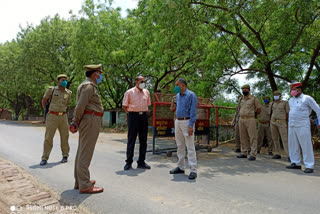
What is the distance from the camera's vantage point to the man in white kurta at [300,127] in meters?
6.34

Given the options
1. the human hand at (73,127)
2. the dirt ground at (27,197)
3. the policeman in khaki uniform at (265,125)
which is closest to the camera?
the dirt ground at (27,197)

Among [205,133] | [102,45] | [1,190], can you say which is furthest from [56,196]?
[102,45]

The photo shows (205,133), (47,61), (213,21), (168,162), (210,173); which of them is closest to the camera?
(210,173)

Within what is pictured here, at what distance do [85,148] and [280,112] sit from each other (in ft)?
19.8

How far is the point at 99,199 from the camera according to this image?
4.01m

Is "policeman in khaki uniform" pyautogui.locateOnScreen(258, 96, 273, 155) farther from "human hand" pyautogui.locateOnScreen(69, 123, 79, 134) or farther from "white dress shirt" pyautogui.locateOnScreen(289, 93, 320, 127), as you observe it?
"human hand" pyautogui.locateOnScreen(69, 123, 79, 134)

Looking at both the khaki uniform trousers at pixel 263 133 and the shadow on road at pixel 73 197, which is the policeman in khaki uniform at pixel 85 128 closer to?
the shadow on road at pixel 73 197

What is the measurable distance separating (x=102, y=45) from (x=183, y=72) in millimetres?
6139

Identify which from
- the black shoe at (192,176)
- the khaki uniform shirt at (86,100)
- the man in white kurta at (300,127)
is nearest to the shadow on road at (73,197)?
the khaki uniform shirt at (86,100)

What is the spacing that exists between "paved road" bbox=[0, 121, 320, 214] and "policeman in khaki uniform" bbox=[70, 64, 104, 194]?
0.24m

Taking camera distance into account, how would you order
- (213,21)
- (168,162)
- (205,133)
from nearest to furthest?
(168,162) → (205,133) → (213,21)

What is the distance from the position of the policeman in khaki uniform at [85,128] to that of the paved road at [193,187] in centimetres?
24

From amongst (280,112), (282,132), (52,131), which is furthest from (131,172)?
(280,112)

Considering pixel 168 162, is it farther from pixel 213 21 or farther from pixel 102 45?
pixel 102 45
